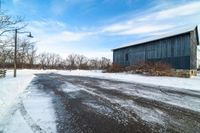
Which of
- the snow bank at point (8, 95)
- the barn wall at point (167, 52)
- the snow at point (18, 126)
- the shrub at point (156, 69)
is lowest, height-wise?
the snow at point (18, 126)

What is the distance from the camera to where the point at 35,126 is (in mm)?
4992

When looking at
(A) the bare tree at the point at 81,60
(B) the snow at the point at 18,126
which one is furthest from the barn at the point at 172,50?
(A) the bare tree at the point at 81,60

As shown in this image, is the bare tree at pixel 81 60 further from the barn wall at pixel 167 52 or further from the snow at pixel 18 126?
the snow at pixel 18 126

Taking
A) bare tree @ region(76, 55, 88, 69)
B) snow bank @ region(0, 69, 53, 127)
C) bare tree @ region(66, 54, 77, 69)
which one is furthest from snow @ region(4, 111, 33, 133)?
bare tree @ region(76, 55, 88, 69)

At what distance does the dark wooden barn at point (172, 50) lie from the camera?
29453mm

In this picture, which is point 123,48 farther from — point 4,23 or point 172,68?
point 4,23

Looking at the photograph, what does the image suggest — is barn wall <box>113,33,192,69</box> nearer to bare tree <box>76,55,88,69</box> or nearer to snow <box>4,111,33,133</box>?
snow <box>4,111,33,133</box>

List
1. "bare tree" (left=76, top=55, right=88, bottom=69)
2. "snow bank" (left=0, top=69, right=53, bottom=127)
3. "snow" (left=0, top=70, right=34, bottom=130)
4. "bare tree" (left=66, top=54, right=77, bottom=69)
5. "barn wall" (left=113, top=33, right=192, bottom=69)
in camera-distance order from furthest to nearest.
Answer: "bare tree" (left=76, top=55, right=88, bottom=69), "bare tree" (left=66, top=54, right=77, bottom=69), "barn wall" (left=113, top=33, right=192, bottom=69), "snow" (left=0, top=70, right=34, bottom=130), "snow bank" (left=0, top=69, right=53, bottom=127)

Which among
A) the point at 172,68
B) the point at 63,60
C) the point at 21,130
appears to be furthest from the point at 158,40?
the point at 63,60

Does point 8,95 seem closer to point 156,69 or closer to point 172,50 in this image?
point 156,69

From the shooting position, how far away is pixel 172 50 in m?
31.8

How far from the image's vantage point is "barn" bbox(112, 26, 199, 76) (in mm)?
29453

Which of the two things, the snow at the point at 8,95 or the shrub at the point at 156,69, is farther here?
the shrub at the point at 156,69

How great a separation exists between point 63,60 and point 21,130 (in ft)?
323
